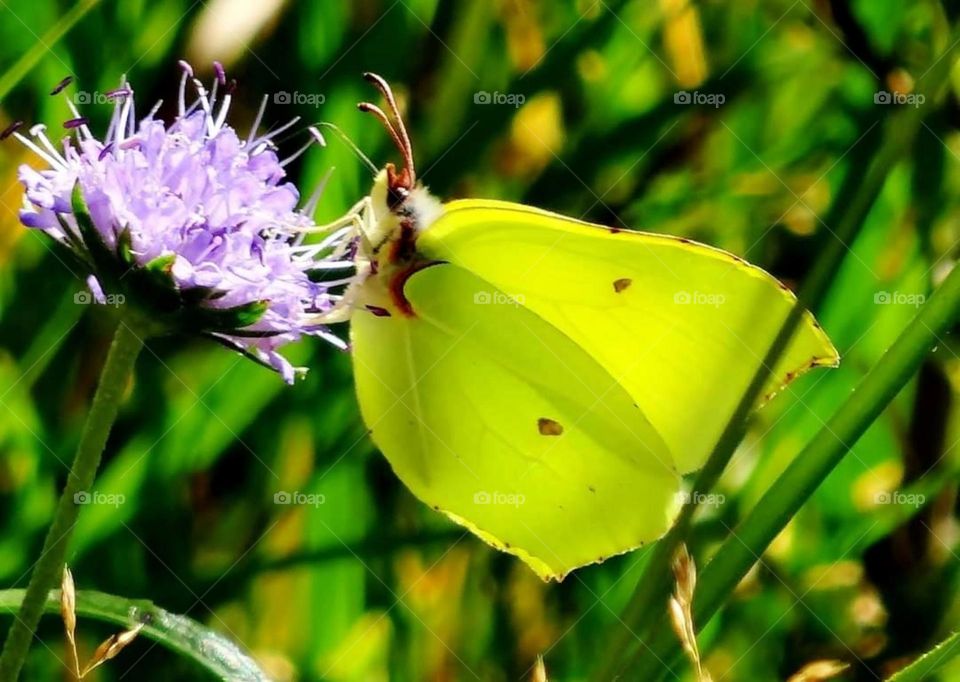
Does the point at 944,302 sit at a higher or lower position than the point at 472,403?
higher

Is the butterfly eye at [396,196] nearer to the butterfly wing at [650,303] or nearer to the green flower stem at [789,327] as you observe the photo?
the butterfly wing at [650,303]

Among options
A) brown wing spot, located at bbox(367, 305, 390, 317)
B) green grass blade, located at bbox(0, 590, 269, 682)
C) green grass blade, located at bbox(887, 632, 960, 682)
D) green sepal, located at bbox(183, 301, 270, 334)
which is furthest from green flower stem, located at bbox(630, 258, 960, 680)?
brown wing spot, located at bbox(367, 305, 390, 317)

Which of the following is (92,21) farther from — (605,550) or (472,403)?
(605,550)

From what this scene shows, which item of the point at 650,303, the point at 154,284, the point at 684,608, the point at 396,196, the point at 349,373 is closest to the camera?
the point at 684,608

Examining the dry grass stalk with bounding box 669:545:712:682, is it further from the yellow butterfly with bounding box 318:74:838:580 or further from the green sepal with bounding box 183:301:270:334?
the yellow butterfly with bounding box 318:74:838:580

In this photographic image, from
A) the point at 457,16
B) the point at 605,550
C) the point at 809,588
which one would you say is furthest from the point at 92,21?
the point at 809,588

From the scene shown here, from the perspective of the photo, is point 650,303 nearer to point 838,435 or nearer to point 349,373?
point 349,373

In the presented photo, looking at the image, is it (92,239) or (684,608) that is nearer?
(684,608)

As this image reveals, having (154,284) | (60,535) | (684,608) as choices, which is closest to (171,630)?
(60,535)
